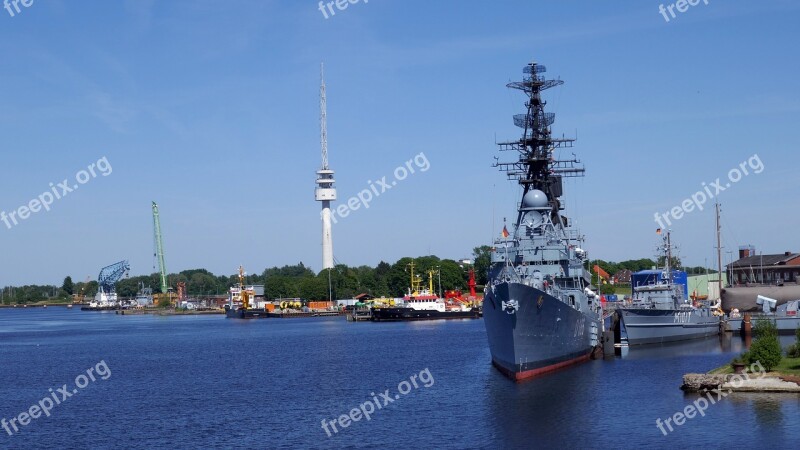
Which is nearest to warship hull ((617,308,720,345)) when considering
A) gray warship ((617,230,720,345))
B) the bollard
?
gray warship ((617,230,720,345))

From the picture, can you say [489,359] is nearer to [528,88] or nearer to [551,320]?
[551,320]

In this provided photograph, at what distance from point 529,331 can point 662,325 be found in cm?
3197

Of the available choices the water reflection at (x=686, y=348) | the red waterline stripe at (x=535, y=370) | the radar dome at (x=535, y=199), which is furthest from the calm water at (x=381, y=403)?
the radar dome at (x=535, y=199)

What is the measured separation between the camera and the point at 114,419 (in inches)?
1911

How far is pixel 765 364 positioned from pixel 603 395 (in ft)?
30.0

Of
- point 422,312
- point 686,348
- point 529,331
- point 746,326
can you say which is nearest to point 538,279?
point 529,331

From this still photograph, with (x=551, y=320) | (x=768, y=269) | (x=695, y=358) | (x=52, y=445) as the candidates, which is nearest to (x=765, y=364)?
(x=551, y=320)

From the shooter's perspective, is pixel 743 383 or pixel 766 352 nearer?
pixel 743 383

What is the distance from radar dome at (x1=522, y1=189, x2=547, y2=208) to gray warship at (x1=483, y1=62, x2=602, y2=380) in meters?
0.02

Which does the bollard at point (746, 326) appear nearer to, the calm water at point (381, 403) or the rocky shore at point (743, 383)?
the calm water at point (381, 403)

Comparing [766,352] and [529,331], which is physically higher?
[529,331]

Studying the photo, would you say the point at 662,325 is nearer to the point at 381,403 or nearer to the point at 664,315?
the point at 664,315

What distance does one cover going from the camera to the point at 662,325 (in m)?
81.4

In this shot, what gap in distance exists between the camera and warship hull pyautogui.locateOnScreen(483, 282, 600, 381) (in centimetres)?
5269
